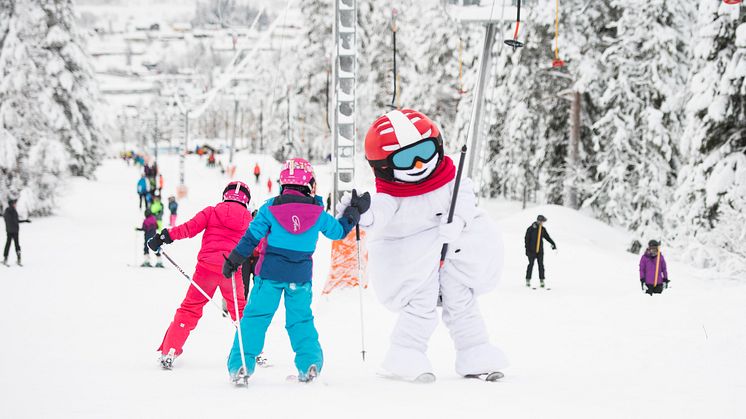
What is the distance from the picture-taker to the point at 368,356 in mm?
7086

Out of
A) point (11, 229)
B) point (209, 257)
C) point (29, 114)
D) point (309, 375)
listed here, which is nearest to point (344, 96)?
point (209, 257)

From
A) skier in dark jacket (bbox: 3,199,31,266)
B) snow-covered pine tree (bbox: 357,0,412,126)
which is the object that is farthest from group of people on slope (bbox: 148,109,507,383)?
snow-covered pine tree (bbox: 357,0,412,126)

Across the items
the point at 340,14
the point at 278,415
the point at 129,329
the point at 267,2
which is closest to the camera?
the point at 278,415

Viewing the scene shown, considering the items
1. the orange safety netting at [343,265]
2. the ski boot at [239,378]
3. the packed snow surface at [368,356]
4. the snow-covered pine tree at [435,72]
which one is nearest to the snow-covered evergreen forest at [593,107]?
the snow-covered pine tree at [435,72]

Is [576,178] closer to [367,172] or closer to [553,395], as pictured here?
[367,172]

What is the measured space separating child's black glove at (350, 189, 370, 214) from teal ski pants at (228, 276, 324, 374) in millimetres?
691

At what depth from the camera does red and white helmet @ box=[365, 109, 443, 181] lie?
5500 millimetres

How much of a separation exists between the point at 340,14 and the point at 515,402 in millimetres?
7573

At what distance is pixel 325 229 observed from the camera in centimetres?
518

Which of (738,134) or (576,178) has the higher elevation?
(738,134)

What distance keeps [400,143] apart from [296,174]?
0.86 meters

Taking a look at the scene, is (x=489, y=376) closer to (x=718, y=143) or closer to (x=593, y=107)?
(x=718, y=143)

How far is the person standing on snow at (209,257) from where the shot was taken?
611cm

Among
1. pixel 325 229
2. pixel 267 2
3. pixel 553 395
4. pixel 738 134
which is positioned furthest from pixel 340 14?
pixel 738 134
